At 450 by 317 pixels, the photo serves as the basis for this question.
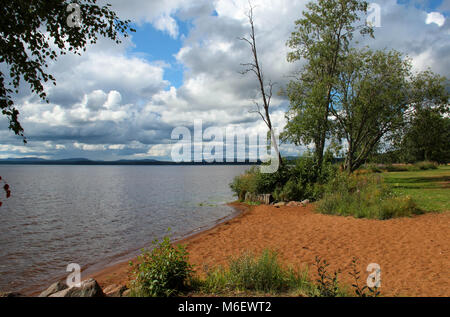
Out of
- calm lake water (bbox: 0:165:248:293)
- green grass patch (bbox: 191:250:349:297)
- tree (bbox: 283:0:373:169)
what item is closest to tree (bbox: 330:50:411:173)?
tree (bbox: 283:0:373:169)

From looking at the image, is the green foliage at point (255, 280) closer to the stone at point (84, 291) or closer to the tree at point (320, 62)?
the stone at point (84, 291)

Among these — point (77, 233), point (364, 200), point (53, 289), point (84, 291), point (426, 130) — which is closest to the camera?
point (84, 291)

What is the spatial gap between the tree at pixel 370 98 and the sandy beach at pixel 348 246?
44.3 feet

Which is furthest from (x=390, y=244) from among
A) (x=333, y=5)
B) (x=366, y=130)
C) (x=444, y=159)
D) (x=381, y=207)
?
(x=444, y=159)

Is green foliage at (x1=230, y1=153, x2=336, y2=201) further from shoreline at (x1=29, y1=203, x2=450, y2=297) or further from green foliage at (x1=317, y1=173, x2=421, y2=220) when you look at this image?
shoreline at (x1=29, y1=203, x2=450, y2=297)

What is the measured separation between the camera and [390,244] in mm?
10680

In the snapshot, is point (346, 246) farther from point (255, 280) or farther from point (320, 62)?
point (320, 62)

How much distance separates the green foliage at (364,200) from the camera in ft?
50.2

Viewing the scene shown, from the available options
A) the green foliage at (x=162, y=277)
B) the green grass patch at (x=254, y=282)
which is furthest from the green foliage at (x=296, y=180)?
the green foliage at (x=162, y=277)

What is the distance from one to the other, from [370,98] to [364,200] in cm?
1275

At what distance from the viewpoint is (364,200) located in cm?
1691

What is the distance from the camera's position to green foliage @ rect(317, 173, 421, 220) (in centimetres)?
1529

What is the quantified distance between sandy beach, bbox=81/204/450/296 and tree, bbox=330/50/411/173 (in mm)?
13495

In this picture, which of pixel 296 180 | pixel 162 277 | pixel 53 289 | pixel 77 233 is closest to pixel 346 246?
pixel 162 277
